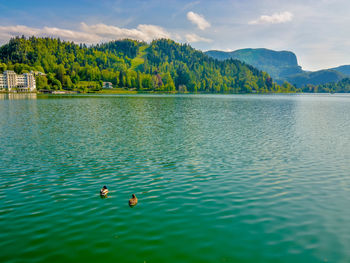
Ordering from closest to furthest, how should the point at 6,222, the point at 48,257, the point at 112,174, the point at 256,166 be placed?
the point at 48,257
the point at 6,222
the point at 112,174
the point at 256,166

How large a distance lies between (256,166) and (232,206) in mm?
11547

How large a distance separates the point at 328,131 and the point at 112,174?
48735 mm

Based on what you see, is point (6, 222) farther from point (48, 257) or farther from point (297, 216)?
point (297, 216)

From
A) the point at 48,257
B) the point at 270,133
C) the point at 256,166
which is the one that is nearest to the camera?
the point at 48,257

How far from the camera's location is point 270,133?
51188mm

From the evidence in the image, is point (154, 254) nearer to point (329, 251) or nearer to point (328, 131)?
point (329, 251)

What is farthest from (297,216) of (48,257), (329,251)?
(48,257)

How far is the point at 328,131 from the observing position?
54406 mm

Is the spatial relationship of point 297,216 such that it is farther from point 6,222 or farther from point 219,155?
point 6,222

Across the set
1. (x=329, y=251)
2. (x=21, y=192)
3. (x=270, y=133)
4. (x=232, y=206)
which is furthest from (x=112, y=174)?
(x=270, y=133)

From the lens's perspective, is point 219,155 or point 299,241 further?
point 219,155

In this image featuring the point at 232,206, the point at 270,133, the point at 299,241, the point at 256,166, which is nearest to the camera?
the point at 299,241

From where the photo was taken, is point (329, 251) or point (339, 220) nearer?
point (329, 251)

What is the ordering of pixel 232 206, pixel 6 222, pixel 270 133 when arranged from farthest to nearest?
1. pixel 270 133
2. pixel 232 206
3. pixel 6 222
